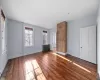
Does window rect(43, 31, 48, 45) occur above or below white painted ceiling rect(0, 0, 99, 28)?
below

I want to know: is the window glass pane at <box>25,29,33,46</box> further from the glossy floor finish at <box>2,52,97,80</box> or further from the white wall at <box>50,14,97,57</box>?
the white wall at <box>50,14,97,57</box>

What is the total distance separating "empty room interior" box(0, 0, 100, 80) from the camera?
2682 mm

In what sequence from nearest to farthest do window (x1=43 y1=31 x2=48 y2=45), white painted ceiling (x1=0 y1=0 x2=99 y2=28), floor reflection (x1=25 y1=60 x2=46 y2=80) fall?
floor reflection (x1=25 y1=60 x2=46 y2=80)
white painted ceiling (x1=0 y1=0 x2=99 y2=28)
window (x1=43 y1=31 x2=48 y2=45)

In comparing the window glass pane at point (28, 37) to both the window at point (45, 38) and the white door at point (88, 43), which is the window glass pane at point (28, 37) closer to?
the window at point (45, 38)

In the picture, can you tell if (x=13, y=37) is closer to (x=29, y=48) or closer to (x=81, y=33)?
(x=29, y=48)

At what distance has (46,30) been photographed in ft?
24.6

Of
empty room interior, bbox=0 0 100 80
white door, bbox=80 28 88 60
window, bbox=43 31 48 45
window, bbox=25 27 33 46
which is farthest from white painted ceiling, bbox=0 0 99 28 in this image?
window, bbox=43 31 48 45

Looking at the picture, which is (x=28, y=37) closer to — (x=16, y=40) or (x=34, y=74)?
(x=16, y=40)

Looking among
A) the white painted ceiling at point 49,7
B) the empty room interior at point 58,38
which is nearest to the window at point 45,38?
the empty room interior at point 58,38

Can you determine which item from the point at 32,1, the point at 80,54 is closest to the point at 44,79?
the point at 32,1

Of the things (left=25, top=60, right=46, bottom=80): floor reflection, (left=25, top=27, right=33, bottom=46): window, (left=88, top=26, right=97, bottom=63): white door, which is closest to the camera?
(left=25, top=60, right=46, bottom=80): floor reflection

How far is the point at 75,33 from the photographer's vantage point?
15.2 feet

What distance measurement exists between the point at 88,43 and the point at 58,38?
2.65m

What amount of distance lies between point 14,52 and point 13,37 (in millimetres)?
1092
